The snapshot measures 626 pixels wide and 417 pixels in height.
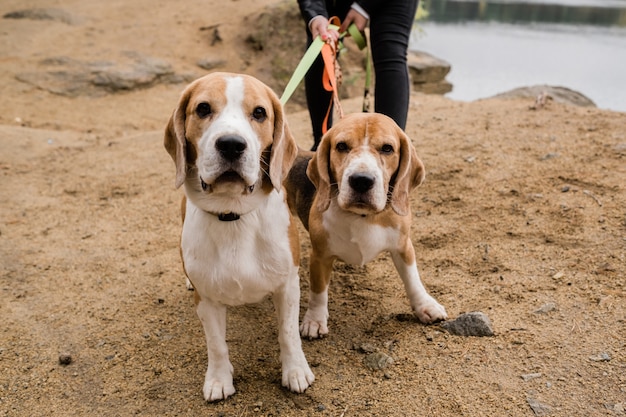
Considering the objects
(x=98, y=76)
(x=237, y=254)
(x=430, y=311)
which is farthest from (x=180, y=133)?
(x=98, y=76)

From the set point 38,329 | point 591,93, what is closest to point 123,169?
point 38,329

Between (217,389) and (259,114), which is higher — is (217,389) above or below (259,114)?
below

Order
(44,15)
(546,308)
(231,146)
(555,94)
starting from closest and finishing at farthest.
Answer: (231,146) < (546,308) < (555,94) < (44,15)

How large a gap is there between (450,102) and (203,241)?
17.3ft

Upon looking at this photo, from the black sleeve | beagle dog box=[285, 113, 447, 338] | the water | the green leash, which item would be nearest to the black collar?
beagle dog box=[285, 113, 447, 338]

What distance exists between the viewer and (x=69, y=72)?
8.70 metres

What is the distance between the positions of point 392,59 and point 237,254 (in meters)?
1.89

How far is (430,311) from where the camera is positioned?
2.87 metres

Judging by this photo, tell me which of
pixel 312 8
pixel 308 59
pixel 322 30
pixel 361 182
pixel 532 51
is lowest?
pixel 532 51

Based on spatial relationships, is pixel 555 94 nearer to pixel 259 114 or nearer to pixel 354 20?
pixel 354 20

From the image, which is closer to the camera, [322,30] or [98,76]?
[322,30]

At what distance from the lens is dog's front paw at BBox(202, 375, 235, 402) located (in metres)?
2.45

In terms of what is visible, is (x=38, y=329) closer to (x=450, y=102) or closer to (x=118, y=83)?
(x=450, y=102)

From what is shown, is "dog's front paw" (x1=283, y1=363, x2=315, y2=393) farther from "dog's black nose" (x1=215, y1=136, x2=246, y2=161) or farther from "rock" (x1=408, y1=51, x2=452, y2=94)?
"rock" (x1=408, y1=51, x2=452, y2=94)
